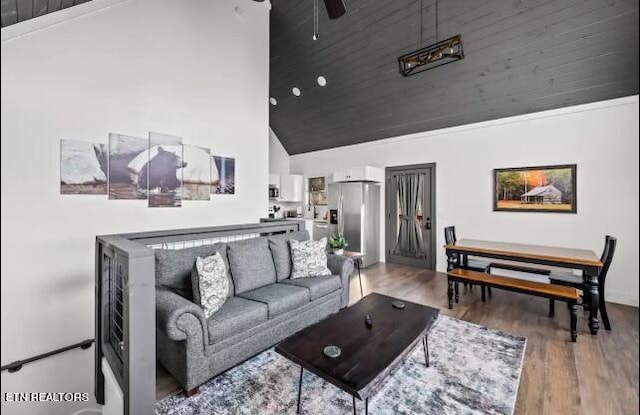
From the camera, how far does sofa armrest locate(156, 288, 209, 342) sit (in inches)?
78.4

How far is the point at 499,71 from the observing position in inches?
157

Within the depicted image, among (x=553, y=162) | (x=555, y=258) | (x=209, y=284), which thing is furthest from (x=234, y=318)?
(x=553, y=162)

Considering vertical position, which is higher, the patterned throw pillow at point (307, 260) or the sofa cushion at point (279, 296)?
the patterned throw pillow at point (307, 260)

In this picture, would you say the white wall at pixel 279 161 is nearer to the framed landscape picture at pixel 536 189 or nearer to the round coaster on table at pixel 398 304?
the framed landscape picture at pixel 536 189

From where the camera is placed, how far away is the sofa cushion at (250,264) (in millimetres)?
2900

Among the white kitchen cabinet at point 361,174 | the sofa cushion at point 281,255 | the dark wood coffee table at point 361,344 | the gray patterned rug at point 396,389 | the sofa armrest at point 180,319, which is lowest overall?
the gray patterned rug at point 396,389

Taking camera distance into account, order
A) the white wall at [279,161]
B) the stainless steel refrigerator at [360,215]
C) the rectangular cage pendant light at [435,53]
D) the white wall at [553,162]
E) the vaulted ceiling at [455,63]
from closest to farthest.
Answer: the rectangular cage pendant light at [435,53] → the vaulted ceiling at [455,63] → the white wall at [553,162] → the stainless steel refrigerator at [360,215] → the white wall at [279,161]

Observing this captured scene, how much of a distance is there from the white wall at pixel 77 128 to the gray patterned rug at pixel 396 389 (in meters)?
1.40

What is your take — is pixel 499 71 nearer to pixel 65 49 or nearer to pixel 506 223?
pixel 506 223

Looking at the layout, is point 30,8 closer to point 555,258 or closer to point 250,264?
point 250,264

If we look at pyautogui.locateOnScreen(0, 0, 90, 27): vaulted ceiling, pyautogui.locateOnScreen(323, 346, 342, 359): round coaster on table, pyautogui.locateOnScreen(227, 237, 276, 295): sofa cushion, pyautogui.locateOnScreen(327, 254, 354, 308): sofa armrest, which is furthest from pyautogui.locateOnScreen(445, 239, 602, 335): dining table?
pyautogui.locateOnScreen(0, 0, 90, 27): vaulted ceiling

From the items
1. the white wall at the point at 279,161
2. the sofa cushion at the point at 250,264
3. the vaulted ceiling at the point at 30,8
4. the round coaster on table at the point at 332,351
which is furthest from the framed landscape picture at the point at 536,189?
the vaulted ceiling at the point at 30,8

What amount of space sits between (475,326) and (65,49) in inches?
190

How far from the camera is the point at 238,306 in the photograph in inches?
98.8
